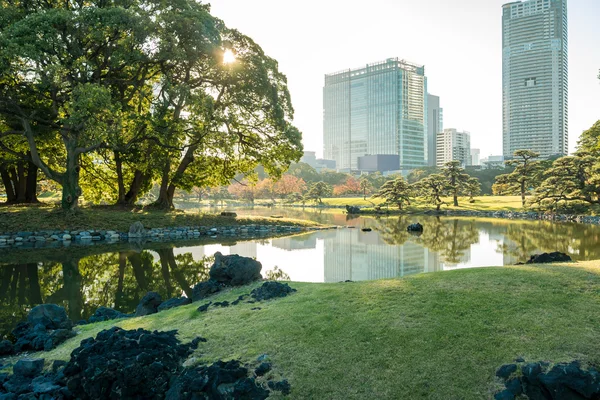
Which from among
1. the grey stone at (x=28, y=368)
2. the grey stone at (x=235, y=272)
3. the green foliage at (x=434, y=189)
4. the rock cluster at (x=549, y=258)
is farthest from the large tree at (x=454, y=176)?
the grey stone at (x=28, y=368)

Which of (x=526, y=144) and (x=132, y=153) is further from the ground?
(x=526, y=144)

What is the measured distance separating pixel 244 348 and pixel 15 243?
17.2 m

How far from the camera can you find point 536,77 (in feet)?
384

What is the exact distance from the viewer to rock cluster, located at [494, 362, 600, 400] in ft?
10.8

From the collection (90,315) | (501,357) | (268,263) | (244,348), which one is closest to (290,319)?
(244,348)

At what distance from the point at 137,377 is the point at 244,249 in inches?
495

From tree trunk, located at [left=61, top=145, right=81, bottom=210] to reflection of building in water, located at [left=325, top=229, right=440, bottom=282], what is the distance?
41.5 feet

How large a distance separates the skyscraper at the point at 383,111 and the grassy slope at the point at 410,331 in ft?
452

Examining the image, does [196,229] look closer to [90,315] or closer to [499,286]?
[90,315]

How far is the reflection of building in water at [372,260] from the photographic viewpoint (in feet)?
36.5

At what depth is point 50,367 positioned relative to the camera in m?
4.65

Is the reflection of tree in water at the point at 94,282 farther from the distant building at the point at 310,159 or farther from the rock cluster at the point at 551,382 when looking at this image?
the distant building at the point at 310,159

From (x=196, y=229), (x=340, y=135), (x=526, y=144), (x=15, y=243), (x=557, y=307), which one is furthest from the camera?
(x=340, y=135)

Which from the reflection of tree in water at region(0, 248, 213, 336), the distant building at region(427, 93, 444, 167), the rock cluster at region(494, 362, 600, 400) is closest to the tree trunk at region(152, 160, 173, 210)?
the reflection of tree in water at region(0, 248, 213, 336)
